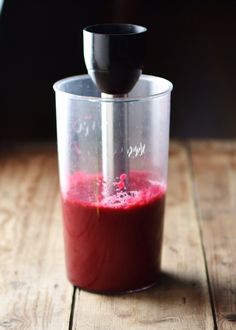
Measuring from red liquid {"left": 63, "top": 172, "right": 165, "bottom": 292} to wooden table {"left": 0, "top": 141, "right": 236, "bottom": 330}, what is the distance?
0.09ft

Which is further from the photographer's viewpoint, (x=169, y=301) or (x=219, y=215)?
(x=219, y=215)

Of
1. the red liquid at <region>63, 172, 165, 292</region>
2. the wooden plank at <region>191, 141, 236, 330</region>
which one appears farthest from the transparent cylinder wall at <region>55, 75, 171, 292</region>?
the wooden plank at <region>191, 141, 236, 330</region>

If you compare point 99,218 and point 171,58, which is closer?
point 99,218

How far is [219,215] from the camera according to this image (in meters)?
1.24

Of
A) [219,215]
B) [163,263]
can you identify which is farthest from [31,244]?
[219,215]

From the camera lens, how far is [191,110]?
166 centimetres

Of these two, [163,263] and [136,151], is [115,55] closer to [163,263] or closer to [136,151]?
[136,151]

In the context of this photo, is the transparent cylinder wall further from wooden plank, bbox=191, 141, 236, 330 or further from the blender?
wooden plank, bbox=191, 141, 236, 330

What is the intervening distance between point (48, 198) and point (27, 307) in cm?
37

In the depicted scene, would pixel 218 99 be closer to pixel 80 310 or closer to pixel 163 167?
pixel 163 167

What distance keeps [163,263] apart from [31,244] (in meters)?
0.21

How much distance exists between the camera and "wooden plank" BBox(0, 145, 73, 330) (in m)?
0.96

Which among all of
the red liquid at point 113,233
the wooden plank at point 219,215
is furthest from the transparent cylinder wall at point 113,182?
the wooden plank at point 219,215

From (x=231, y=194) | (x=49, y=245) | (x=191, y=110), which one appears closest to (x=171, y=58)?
(x=191, y=110)
